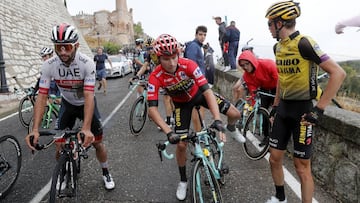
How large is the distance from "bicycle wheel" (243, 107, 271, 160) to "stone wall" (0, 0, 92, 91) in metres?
10.8

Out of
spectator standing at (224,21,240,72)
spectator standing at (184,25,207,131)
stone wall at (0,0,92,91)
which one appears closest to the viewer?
spectator standing at (184,25,207,131)

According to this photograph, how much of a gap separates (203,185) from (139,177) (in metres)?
1.62

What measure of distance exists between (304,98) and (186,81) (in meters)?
1.43

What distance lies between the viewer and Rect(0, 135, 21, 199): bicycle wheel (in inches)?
147

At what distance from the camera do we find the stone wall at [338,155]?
3260 millimetres

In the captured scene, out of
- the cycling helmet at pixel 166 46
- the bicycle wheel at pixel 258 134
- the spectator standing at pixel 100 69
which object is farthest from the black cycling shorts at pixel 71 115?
the spectator standing at pixel 100 69

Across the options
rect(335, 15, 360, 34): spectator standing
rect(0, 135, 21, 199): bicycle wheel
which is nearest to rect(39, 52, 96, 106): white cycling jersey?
rect(0, 135, 21, 199): bicycle wheel

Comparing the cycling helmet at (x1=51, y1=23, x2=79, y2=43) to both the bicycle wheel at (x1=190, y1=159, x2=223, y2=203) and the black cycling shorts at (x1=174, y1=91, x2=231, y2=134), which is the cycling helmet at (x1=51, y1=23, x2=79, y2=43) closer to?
the black cycling shorts at (x1=174, y1=91, x2=231, y2=134)

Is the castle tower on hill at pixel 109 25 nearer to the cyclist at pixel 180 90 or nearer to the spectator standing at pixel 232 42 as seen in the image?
the spectator standing at pixel 232 42

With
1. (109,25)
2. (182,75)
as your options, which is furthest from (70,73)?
(109,25)

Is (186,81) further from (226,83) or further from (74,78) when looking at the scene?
(226,83)

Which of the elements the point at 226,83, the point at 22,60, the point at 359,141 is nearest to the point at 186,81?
the point at 359,141

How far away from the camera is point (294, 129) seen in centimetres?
312

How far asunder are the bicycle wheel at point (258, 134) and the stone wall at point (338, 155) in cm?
94
